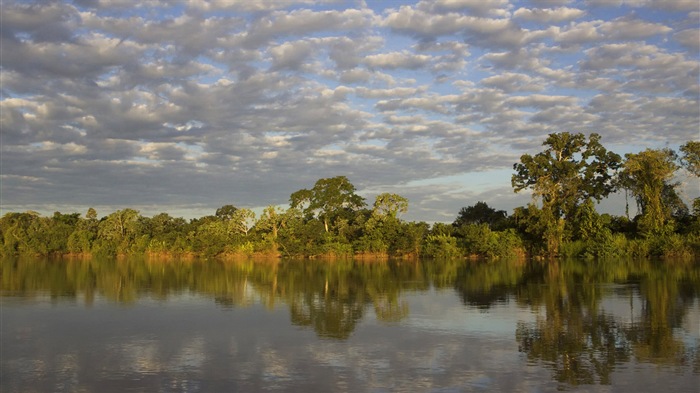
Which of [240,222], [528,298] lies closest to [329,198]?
[240,222]

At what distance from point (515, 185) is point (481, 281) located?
84.0 feet

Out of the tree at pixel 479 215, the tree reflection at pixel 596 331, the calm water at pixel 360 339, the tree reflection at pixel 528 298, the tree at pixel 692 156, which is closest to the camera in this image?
the calm water at pixel 360 339

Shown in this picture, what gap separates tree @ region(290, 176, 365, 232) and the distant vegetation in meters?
0.11

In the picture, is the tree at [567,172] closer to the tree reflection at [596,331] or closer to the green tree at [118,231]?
the tree reflection at [596,331]

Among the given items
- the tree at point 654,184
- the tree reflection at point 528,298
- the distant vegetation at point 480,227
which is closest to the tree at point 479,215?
the distant vegetation at point 480,227

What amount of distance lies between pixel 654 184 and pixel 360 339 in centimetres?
4131

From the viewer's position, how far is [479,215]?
2596 inches

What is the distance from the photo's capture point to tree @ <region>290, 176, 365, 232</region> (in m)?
62.7

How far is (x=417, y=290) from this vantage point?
23672 millimetres

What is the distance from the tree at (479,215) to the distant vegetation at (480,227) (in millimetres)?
127

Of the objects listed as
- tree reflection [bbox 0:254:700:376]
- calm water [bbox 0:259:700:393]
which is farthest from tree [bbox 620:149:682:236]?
calm water [bbox 0:259:700:393]

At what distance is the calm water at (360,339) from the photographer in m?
9.35

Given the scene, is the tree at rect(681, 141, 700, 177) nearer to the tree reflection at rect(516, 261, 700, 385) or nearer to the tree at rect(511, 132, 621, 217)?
the tree at rect(511, 132, 621, 217)

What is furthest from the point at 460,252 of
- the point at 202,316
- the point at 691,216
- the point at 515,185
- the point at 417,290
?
the point at 202,316
